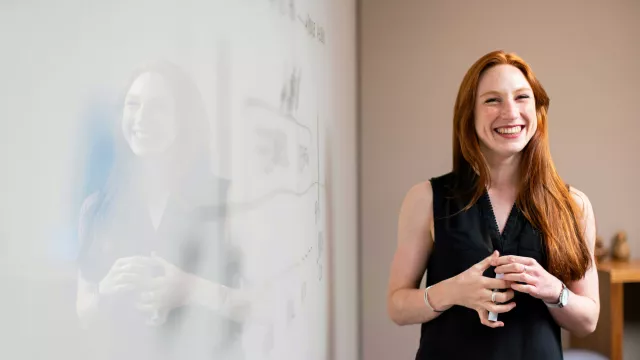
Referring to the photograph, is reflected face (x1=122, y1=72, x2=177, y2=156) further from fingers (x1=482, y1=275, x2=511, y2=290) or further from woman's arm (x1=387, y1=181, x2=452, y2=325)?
woman's arm (x1=387, y1=181, x2=452, y2=325)

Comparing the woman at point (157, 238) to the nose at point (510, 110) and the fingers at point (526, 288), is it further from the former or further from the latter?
the nose at point (510, 110)

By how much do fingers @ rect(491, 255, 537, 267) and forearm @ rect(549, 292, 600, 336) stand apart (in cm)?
16

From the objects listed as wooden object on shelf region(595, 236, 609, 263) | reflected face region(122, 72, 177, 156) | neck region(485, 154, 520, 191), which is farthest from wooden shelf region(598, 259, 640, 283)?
reflected face region(122, 72, 177, 156)

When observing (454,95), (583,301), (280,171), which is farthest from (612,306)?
(280,171)

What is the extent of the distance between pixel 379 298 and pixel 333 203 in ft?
4.13

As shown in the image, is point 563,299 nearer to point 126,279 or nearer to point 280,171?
point 280,171

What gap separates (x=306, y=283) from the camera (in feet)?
3.73

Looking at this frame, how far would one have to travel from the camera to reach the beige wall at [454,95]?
279 centimetres

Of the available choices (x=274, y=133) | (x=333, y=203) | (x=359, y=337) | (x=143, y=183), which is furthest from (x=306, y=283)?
(x=359, y=337)

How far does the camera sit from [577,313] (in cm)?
143

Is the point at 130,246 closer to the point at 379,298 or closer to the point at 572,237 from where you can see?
the point at 572,237

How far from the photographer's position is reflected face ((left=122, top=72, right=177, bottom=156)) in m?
0.42

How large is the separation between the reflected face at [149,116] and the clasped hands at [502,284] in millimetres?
994

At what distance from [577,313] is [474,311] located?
0.78 ft
